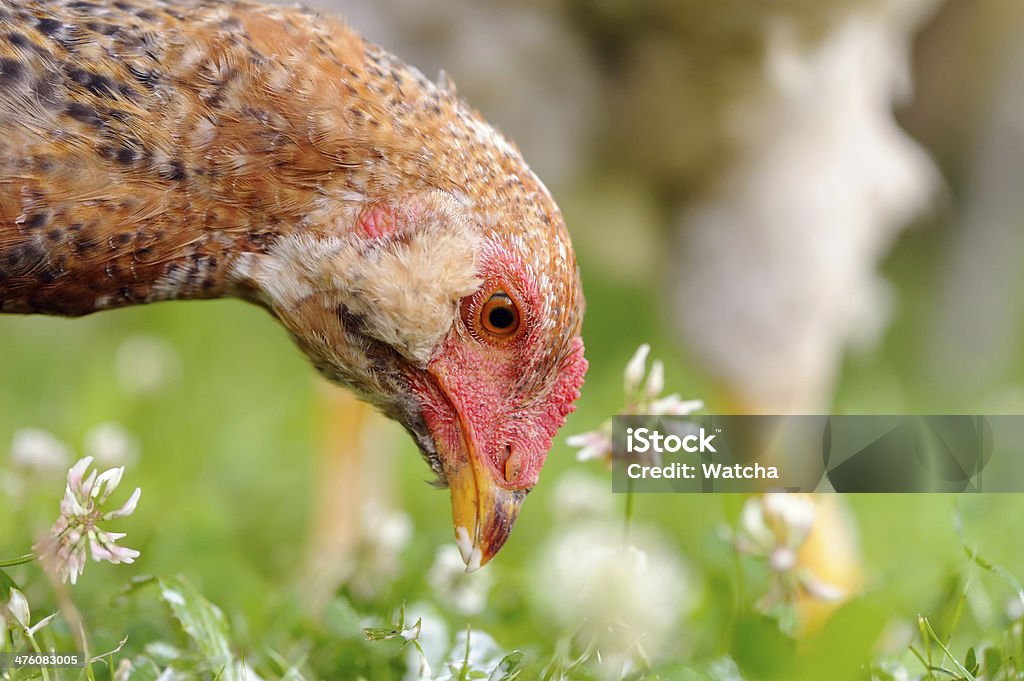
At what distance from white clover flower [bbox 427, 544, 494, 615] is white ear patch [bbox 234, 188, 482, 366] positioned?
0.50m

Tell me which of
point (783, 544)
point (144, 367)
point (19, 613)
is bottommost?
point (19, 613)

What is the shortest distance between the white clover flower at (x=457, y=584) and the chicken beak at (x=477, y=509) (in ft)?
1.06

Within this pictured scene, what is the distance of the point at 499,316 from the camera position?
1.31 meters

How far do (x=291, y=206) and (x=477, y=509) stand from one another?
412 mm

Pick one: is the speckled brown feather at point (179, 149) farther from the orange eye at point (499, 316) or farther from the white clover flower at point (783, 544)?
the white clover flower at point (783, 544)

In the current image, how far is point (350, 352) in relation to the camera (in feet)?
4.32

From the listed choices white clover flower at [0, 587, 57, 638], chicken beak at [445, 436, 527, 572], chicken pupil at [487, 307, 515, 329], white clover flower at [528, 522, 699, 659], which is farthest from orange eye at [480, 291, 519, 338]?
white clover flower at [0, 587, 57, 638]

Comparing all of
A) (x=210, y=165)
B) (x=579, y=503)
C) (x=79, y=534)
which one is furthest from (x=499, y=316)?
(x=579, y=503)

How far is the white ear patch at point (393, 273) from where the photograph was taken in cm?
125

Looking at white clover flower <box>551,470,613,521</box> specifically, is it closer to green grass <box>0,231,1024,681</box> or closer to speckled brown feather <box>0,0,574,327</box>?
green grass <box>0,231,1024,681</box>

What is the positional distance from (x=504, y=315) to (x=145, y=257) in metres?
0.40

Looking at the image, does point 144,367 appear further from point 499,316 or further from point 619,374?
point 499,316

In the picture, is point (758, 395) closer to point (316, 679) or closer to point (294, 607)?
point (294, 607)

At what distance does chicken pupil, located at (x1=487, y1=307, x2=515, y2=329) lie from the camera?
130cm
